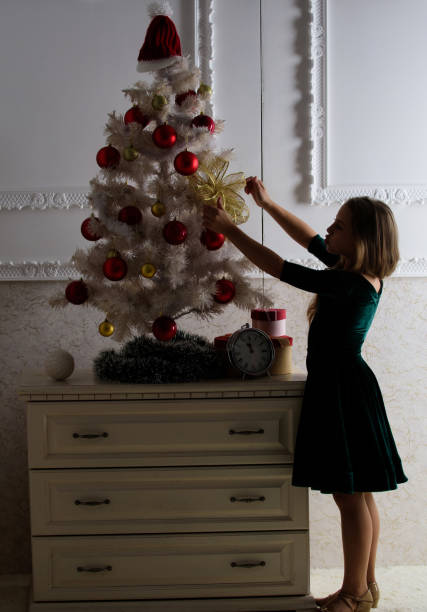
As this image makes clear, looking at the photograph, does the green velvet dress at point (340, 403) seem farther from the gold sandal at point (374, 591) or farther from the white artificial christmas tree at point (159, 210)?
the gold sandal at point (374, 591)

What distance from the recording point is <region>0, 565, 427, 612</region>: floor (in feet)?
6.90

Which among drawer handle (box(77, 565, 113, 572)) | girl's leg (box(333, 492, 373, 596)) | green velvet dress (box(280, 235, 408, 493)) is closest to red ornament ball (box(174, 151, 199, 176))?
green velvet dress (box(280, 235, 408, 493))

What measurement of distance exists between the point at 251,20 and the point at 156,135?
2.65 ft

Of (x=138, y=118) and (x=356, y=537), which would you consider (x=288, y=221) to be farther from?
(x=356, y=537)

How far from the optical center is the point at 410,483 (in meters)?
2.42

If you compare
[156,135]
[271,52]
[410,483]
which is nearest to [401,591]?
[410,483]

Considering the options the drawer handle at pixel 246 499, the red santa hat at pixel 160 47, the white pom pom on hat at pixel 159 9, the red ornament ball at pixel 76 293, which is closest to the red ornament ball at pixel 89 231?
the red ornament ball at pixel 76 293

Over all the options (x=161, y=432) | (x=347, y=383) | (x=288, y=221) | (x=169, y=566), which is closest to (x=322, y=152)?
(x=288, y=221)

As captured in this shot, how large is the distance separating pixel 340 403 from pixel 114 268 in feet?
2.56

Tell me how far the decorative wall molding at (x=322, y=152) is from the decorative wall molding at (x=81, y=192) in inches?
15.2

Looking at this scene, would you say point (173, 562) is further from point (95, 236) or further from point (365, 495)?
point (95, 236)

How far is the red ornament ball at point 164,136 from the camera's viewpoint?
5.87ft

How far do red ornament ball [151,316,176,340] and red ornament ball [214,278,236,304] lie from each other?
0.17m

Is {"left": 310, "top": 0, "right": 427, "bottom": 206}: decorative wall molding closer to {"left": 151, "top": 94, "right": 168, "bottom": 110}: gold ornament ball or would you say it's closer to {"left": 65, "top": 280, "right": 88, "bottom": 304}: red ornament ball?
{"left": 151, "top": 94, "right": 168, "bottom": 110}: gold ornament ball
